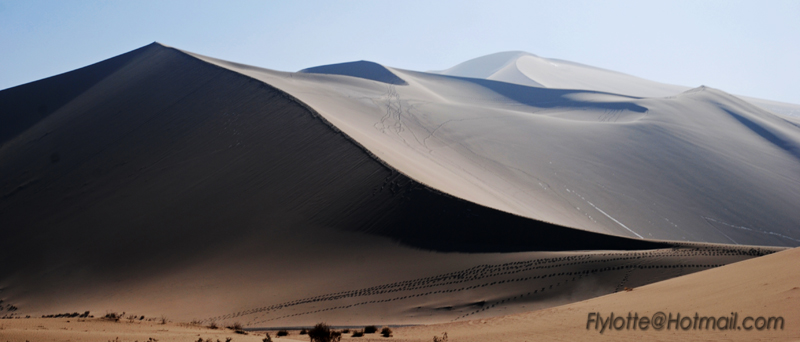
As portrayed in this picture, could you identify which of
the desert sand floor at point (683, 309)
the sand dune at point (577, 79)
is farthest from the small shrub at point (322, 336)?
the sand dune at point (577, 79)

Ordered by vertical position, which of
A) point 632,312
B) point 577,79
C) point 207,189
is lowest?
point 632,312

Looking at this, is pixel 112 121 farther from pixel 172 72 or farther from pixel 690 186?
pixel 690 186

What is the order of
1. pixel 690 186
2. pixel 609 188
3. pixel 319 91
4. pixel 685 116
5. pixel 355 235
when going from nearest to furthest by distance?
pixel 355 235 → pixel 609 188 → pixel 690 186 → pixel 319 91 → pixel 685 116

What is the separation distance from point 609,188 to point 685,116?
13668 millimetres

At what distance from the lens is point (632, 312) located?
21.2 ft

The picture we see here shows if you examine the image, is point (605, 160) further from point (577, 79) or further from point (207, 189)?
point (577, 79)

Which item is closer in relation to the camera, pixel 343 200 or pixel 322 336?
pixel 322 336

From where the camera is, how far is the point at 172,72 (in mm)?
27453

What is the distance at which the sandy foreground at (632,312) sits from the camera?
511 centimetres

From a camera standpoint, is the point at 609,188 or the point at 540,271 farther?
the point at 609,188

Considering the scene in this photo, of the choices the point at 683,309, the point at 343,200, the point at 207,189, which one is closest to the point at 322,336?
the point at 683,309

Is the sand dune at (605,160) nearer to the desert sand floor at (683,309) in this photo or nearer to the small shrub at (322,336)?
the desert sand floor at (683,309)

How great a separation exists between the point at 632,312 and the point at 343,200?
7715 millimetres

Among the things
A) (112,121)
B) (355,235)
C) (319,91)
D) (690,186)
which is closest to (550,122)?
(690,186)
